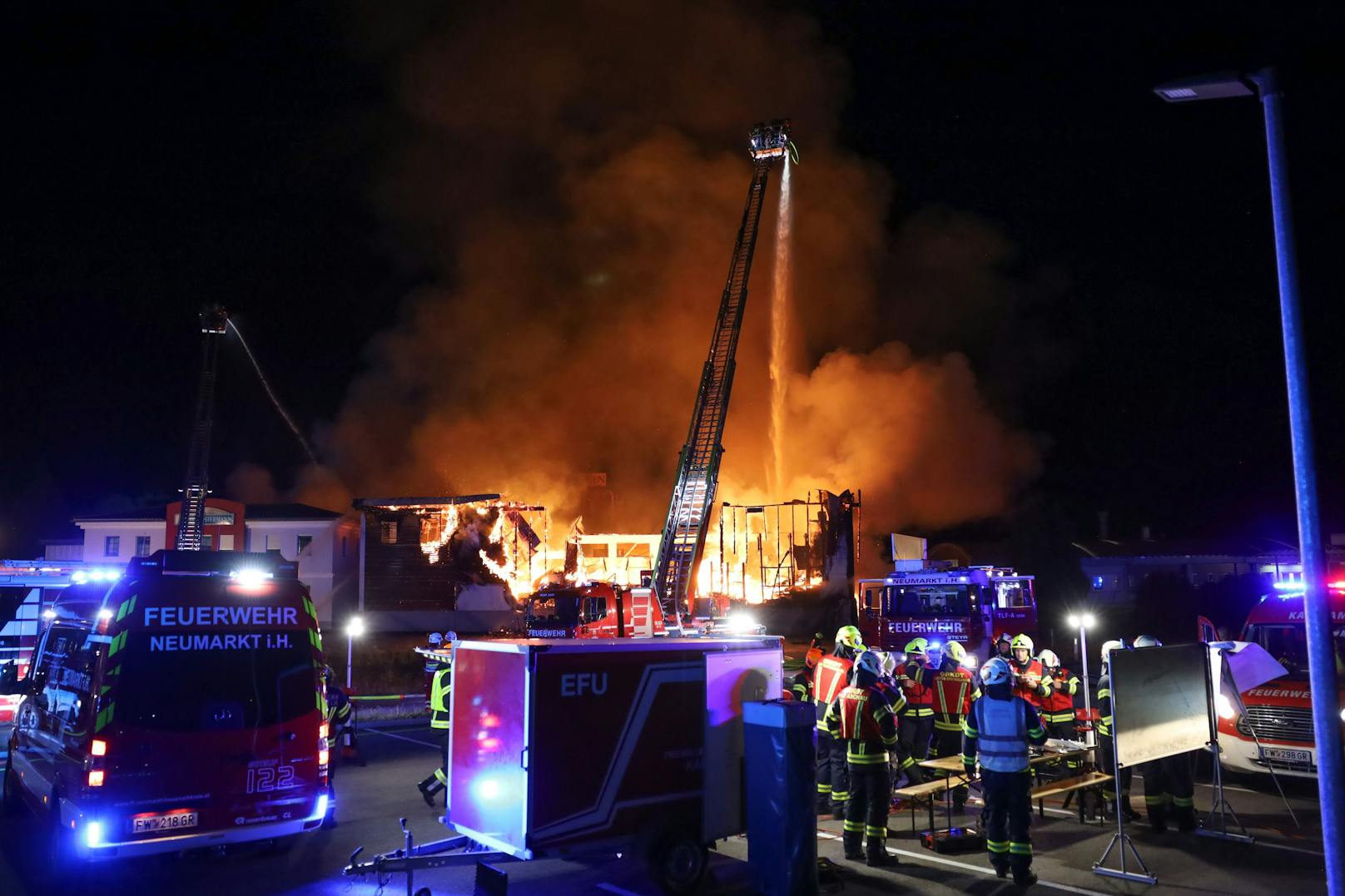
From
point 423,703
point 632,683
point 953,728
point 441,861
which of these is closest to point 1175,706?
point 953,728

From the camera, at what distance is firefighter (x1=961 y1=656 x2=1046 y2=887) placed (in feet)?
24.4

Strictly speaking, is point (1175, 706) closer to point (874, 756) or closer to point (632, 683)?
point (874, 756)

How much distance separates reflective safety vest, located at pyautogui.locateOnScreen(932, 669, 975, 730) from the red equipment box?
3.99 metres

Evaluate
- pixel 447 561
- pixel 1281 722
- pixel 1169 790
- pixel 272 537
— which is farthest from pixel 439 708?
pixel 272 537

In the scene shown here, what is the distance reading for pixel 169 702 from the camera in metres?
7.12

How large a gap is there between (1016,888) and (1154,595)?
1365 inches

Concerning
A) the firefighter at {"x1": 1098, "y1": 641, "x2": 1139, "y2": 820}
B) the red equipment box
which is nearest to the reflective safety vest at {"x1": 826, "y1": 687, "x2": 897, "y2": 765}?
the red equipment box

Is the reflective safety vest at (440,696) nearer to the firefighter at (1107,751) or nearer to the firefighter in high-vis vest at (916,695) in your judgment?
the firefighter in high-vis vest at (916,695)

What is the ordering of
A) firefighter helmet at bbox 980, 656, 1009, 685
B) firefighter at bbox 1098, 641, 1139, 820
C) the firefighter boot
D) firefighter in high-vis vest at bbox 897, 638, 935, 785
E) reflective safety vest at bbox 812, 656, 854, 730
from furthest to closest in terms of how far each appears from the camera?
firefighter in high-vis vest at bbox 897, 638, 935, 785
reflective safety vest at bbox 812, 656, 854, 730
firefighter at bbox 1098, 641, 1139, 820
the firefighter boot
firefighter helmet at bbox 980, 656, 1009, 685

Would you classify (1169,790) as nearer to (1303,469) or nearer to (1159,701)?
(1159,701)

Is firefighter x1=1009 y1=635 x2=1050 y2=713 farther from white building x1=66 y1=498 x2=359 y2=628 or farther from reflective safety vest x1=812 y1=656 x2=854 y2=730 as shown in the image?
white building x1=66 y1=498 x2=359 y2=628

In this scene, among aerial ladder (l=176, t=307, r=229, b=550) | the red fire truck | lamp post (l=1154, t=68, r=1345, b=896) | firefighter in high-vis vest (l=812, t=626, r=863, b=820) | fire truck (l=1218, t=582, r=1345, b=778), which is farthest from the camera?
aerial ladder (l=176, t=307, r=229, b=550)

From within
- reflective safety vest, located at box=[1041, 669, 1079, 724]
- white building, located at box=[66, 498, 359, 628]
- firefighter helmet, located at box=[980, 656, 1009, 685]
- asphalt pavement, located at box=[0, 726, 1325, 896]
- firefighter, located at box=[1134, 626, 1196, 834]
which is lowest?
asphalt pavement, located at box=[0, 726, 1325, 896]

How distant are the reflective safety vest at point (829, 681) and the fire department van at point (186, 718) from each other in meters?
4.80
